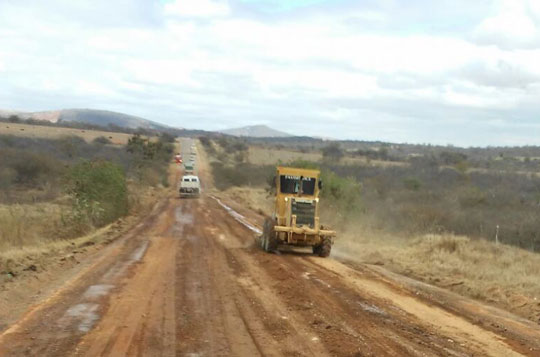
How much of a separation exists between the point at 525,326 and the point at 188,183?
43.1m

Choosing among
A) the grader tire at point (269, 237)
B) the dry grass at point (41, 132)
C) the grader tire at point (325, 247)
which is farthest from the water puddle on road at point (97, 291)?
the dry grass at point (41, 132)

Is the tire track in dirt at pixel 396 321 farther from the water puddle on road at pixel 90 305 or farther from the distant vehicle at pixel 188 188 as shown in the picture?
the distant vehicle at pixel 188 188

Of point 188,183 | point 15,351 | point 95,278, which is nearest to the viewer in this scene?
point 15,351

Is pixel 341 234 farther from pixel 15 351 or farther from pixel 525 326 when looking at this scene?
pixel 15 351

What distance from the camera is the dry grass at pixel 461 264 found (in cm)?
1334

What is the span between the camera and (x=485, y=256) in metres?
19.0

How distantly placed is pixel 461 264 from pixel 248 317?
9.90 m

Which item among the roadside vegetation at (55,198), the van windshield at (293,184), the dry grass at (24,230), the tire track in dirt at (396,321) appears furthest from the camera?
the roadside vegetation at (55,198)

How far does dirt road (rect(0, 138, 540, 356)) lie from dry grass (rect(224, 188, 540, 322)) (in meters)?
1.23

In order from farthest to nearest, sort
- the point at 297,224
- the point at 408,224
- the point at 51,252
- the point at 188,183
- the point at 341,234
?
1. the point at 188,183
2. the point at 408,224
3. the point at 341,234
4. the point at 297,224
5. the point at 51,252

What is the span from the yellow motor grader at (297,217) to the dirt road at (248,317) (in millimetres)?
2057

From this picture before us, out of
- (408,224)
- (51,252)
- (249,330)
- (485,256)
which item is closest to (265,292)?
(249,330)

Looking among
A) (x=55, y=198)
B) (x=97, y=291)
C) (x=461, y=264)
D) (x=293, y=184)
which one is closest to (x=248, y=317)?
(x=97, y=291)

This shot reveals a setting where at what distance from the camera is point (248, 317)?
32.0ft
